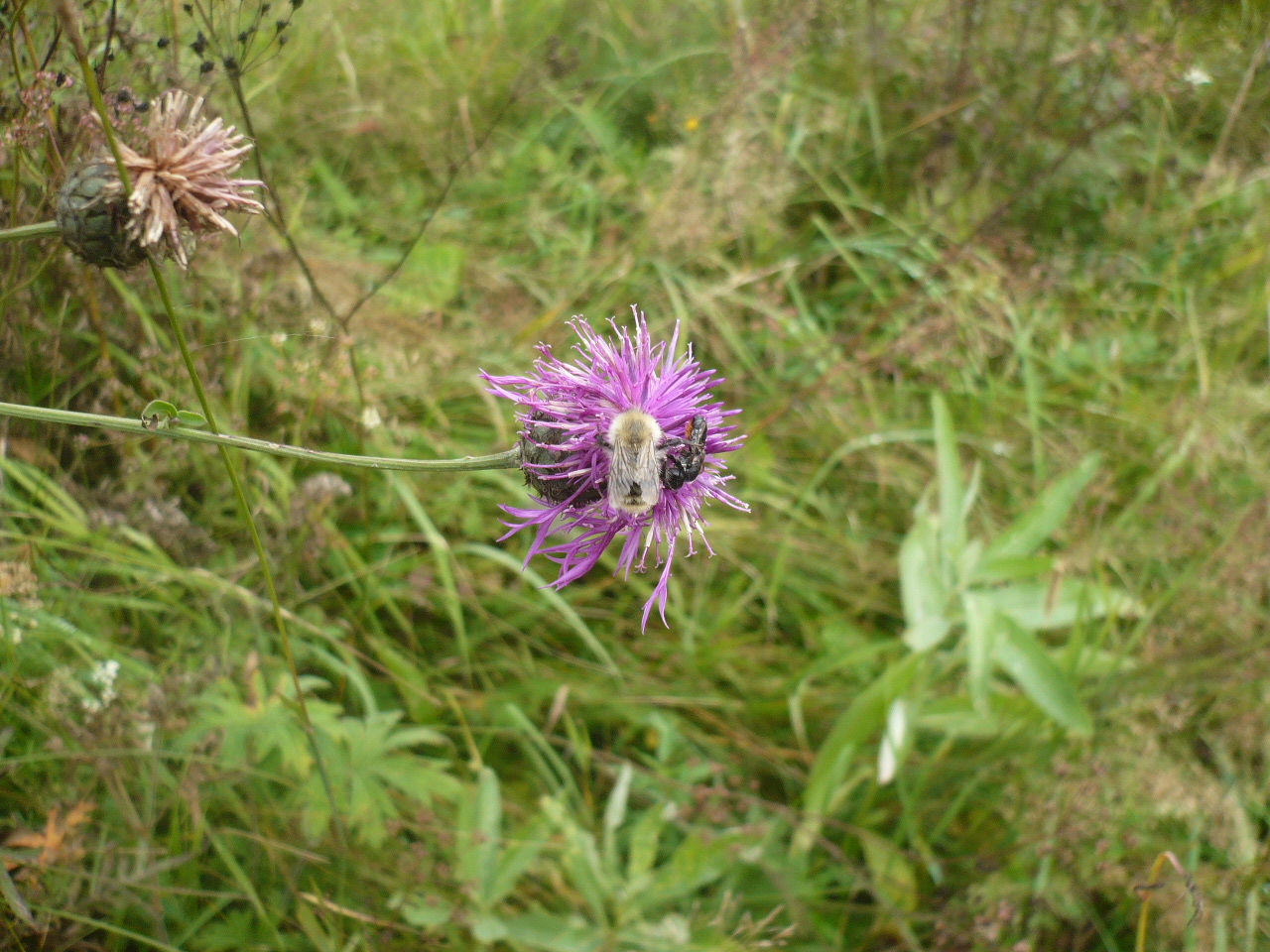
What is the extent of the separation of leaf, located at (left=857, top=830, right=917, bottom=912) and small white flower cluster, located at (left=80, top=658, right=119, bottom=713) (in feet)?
5.93

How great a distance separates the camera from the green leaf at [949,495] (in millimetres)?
2473

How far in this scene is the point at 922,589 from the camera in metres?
2.42

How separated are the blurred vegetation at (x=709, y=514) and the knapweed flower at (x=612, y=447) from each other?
1.96ft

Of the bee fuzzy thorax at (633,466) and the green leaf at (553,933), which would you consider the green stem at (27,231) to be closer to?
the bee fuzzy thorax at (633,466)

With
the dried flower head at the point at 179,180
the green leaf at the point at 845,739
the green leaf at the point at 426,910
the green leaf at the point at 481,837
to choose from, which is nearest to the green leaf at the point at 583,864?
the green leaf at the point at 481,837

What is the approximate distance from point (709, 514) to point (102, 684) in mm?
1901

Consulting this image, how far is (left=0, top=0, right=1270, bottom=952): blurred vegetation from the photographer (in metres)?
1.92

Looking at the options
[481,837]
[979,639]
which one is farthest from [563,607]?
[979,639]

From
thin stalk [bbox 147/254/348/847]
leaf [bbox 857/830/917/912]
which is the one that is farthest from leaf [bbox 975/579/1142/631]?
thin stalk [bbox 147/254/348/847]

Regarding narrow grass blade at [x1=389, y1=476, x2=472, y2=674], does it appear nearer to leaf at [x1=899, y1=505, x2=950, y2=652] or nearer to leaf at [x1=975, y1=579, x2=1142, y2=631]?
leaf at [x1=899, y1=505, x2=950, y2=652]

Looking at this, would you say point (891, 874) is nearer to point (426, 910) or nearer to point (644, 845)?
point (644, 845)

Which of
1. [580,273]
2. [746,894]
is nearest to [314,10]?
[580,273]

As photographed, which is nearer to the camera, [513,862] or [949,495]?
[513,862]

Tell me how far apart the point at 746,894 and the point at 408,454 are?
1.60 meters
